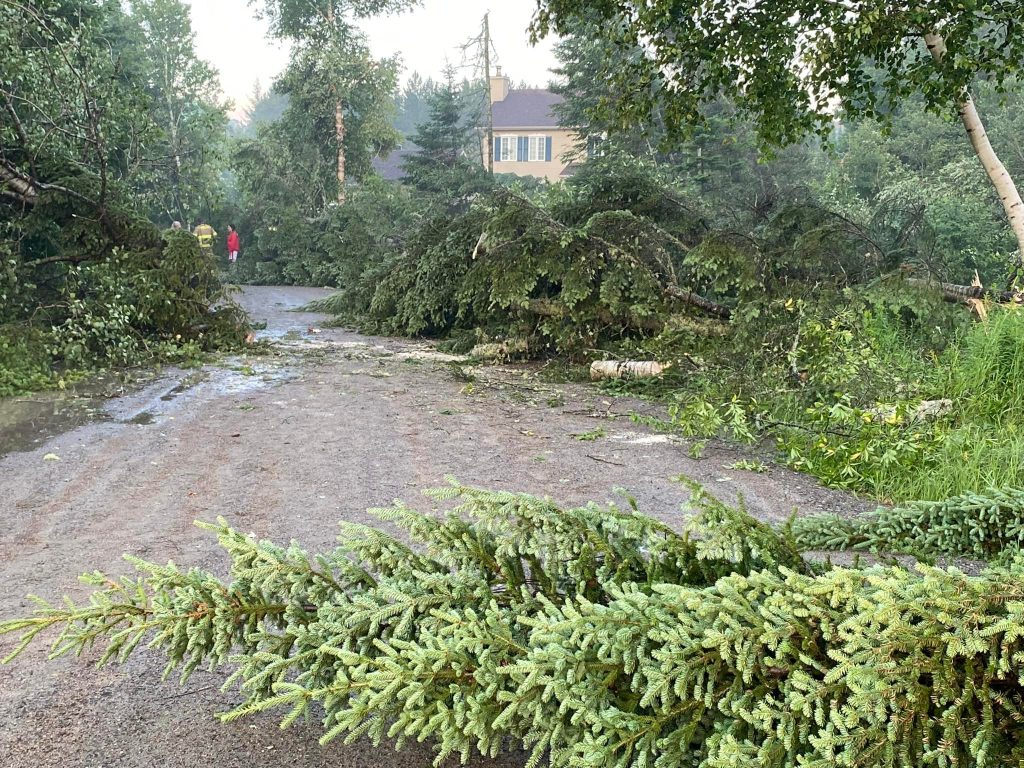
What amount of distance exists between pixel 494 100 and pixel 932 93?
133 ft

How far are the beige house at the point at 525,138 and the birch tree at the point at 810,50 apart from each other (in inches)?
1470

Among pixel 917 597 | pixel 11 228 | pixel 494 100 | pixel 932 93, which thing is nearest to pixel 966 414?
pixel 932 93

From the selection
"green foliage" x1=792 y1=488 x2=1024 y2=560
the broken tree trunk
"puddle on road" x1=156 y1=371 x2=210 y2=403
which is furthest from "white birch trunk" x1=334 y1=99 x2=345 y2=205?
"green foliage" x1=792 y1=488 x2=1024 y2=560

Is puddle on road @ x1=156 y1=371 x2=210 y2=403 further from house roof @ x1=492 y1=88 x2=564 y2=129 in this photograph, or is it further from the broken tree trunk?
house roof @ x1=492 y1=88 x2=564 y2=129

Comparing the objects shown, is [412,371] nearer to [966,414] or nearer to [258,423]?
[258,423]

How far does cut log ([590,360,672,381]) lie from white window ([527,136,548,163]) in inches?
1514

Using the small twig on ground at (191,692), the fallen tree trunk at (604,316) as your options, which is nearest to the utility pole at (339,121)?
the fallen tree trunk at (604,316)

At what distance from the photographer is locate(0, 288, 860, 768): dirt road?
87.3 inches

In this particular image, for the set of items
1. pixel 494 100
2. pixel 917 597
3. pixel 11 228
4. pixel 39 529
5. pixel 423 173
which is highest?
pixel 494 100

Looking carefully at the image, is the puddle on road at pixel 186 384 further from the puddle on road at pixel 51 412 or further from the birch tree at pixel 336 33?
the birch tree at pixel 336 33

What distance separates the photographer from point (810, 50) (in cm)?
713

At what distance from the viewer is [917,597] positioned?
1.40 meters

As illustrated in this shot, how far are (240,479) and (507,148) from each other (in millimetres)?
42766

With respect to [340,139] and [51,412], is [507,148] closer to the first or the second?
[340,139]
